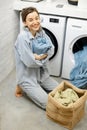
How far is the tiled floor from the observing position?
6.64ft

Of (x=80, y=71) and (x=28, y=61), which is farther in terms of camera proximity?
(x=80, y=71)

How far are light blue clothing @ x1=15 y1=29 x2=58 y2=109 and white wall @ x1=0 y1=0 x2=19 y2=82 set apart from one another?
402 mm

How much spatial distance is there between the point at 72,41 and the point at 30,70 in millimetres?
614

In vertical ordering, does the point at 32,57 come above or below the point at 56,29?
below

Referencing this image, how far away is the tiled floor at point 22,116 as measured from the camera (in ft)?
6.64

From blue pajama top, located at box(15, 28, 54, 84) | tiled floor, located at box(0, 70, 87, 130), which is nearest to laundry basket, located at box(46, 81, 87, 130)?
tiled floor, located at box(0, 70, 87, 130)

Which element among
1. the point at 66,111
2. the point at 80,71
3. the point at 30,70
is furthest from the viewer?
the point at 80,71

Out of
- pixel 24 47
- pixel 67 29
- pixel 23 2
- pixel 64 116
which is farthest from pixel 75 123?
pixel 23 2

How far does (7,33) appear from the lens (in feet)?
8.51

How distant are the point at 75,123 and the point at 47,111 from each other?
0.88ft

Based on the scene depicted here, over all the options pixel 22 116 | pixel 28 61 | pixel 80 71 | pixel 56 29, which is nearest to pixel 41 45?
pixel 28 61

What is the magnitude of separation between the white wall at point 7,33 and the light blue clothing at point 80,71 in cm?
76

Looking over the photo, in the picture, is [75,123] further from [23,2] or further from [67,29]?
[23,2]

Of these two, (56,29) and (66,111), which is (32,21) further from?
(66,111)
